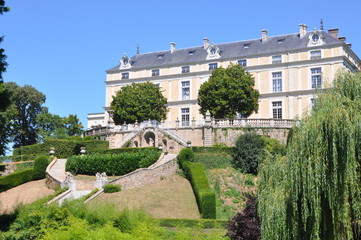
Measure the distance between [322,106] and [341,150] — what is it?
2071 millimetres

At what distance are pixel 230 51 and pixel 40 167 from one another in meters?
26.8

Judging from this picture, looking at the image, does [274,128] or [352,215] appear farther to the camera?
[274,128]

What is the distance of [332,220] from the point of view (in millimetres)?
14219

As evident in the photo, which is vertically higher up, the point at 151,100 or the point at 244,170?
the point at 151,100

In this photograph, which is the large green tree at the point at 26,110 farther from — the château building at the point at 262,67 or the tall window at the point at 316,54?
the tall window at the point at 316,54

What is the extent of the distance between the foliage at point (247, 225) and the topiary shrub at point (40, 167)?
77.0 ft

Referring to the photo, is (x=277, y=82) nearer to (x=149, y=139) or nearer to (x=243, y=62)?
(x=243, y=62)

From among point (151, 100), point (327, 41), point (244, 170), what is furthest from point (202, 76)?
point (244, 170)

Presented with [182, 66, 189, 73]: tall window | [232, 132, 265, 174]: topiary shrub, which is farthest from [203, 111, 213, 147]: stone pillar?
[182, 66, 189, 73]: tall window

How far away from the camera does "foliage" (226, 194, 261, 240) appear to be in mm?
18047

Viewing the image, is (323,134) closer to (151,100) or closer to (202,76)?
(151,100)

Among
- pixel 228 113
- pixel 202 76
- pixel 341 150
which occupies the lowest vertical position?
pixel 341 150

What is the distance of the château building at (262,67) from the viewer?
50500mm

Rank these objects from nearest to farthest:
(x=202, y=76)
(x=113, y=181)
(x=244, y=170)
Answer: (x=113, y=181)
(x=244, y=170)
(x=202, y=76)
